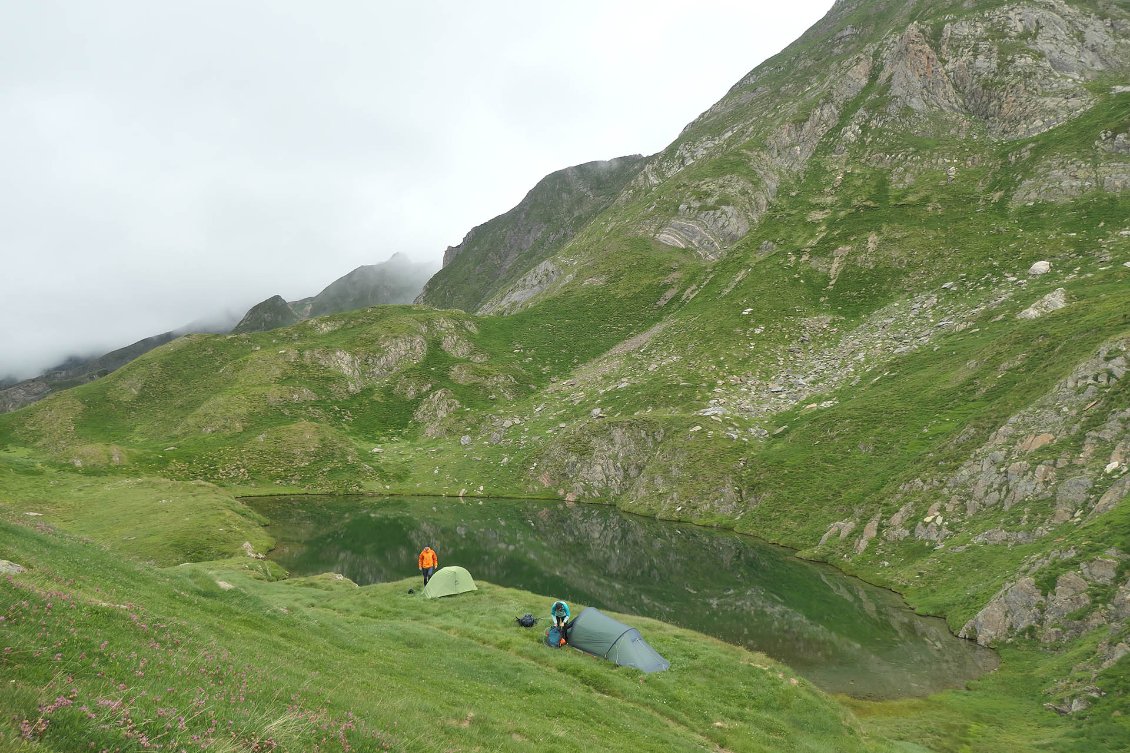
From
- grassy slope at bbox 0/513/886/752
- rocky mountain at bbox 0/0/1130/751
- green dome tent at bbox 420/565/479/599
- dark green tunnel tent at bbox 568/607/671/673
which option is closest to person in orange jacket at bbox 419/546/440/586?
green dome tent at bbox 420/565/479/599

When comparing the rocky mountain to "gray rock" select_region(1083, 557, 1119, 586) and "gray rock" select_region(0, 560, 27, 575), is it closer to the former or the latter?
"gray rock" select_region(1083, 557, 1119, 586)

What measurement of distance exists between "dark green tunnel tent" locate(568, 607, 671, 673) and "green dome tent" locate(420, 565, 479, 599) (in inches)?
488

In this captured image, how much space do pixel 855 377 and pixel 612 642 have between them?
79.6m

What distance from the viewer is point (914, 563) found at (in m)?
50.5

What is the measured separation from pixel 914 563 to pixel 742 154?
17082 centimetres

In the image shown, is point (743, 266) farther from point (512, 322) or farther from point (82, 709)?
point (82, 709)

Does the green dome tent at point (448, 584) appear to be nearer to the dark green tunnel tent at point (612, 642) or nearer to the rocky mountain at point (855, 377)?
the dark green tunnel tent at point (612, 642)

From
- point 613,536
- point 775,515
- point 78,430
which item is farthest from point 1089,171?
point 78,430

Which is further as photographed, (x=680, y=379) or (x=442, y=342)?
(x=442, y=342)

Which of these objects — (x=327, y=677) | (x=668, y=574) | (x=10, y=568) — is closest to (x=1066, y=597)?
(x=668, y=574)

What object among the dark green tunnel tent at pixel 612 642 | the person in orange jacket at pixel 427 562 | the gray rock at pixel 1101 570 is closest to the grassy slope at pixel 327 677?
the dark green tunnel tent at pixel 612 642

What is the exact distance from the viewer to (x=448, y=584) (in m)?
39.5

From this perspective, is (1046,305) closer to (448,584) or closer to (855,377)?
(855,377)

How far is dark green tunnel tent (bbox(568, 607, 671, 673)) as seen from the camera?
92.2ft
